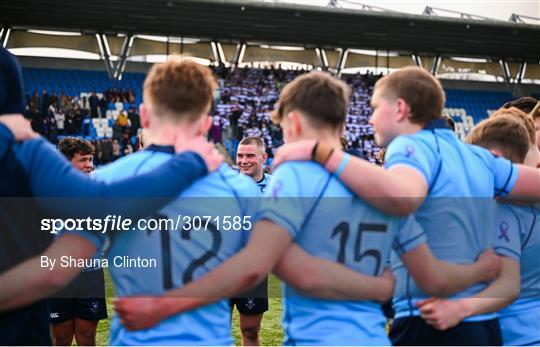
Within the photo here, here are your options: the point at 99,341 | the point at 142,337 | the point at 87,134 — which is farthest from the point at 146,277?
the point at 87,134

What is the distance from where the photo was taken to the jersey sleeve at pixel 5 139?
7.97 feet

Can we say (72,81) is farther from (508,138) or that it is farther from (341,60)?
(508,138)

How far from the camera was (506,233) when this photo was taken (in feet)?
10.5

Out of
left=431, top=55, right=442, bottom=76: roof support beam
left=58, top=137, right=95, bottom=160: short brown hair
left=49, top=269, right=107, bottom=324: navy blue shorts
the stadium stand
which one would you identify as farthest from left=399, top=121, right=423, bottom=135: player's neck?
left=431, top=55, right=442, bottom=76: roof support beam

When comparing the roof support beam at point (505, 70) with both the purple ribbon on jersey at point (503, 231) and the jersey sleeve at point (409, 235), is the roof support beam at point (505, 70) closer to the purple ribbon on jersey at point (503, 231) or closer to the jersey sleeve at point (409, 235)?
the purple ribbon on jersey at point (503, 231)

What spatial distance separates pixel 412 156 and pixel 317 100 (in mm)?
435

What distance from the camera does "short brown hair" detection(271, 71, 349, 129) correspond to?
2.58m

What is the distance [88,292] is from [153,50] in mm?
27870

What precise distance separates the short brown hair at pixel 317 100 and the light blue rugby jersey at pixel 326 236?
7.4 inches

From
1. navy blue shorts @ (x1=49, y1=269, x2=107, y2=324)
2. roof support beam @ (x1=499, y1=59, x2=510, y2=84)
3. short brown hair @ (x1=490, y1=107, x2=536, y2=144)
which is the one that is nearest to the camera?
short brown hair @ (x1=490, y1=107, x2=536, y2=144)

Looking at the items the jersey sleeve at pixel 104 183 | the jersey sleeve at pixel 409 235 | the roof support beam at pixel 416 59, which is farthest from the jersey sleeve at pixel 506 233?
the roof support beam at pixel 416 59

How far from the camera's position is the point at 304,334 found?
255 centimetres

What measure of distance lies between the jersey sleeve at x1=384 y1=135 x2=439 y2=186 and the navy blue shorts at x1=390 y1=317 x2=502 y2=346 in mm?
614

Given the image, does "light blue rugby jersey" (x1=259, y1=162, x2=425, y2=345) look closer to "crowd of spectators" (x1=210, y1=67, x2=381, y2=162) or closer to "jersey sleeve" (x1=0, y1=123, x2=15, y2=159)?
"jersey sleeve" (x1=0, y1=123, x2=15, y2=159)
